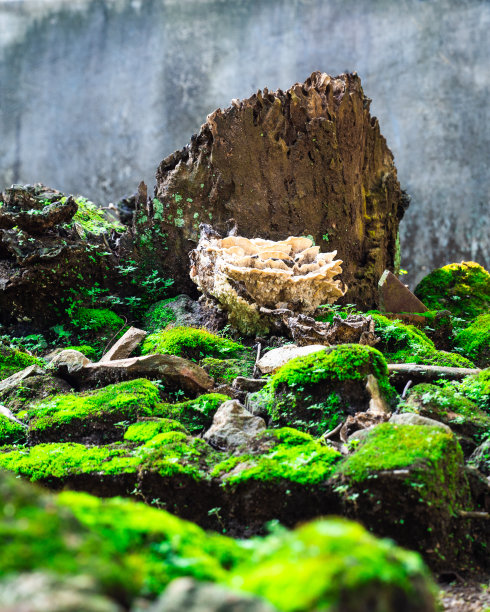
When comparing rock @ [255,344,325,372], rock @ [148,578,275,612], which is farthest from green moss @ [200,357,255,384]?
rock @ [148,578,275,612]

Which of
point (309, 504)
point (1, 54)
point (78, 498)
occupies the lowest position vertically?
point (309, 504)

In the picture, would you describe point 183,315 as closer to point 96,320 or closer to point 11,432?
point 96,320

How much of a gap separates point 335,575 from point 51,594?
55cm

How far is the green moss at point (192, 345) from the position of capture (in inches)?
273

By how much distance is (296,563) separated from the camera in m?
1.27

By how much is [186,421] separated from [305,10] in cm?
2016

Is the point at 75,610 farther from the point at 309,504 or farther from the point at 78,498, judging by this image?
the point at 309,504

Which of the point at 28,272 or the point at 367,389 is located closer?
the point at 367,389

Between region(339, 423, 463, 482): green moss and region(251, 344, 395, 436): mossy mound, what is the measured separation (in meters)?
0.88

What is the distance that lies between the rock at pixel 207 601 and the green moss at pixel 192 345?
224 inches

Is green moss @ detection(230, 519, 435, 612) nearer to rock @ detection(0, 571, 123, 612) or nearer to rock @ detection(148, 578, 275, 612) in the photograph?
rock @ detection(148, 578, 275, 612)

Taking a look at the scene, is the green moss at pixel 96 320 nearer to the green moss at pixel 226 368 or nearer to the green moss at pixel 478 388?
the green moss at pixel 226 368

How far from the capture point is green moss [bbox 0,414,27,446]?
518 centimetres

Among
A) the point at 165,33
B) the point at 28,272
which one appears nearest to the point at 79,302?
the point at 28,272
